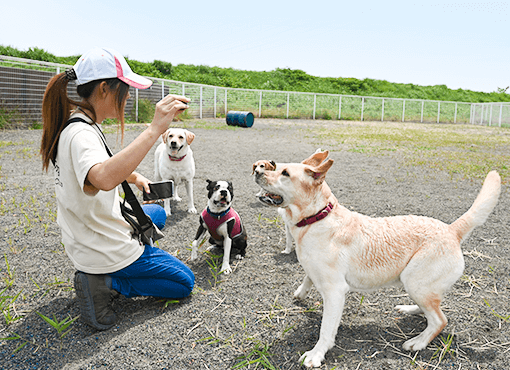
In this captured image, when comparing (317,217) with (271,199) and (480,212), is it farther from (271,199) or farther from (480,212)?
(480,212)

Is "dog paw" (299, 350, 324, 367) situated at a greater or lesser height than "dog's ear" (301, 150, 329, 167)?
lesser

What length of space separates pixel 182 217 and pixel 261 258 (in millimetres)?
1666

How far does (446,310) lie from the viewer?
2676 mm

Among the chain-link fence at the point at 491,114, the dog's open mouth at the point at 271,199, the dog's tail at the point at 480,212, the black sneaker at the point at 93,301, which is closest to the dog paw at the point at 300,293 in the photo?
the dog's open mouth at the point at 271,199

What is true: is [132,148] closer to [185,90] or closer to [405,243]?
[405,243]

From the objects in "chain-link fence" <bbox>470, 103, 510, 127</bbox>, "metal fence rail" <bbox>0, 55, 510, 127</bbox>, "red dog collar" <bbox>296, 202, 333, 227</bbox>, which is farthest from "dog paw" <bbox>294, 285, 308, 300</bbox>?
"chain-link fence" <bbox>470, 103, 510, 127</bbox>

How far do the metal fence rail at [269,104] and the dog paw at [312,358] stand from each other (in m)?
13.9

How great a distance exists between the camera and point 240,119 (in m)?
18.0

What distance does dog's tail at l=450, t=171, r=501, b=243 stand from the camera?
222 cm

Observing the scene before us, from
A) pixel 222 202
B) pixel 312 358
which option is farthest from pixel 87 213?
pixel 312 358

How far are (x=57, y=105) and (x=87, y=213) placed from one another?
27.9 inches

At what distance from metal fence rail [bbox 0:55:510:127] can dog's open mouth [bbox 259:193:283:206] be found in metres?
13.4

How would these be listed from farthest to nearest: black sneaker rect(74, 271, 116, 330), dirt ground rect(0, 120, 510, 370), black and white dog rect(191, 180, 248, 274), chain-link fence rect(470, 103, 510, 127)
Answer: chain-link fence rect(470, 103, 510, 127) → black and white dog rect(191, 180, 248, 274) → black sneaker rect(74, 271, 116, 330) → dirt ground rect(0, 120, 510, 370)

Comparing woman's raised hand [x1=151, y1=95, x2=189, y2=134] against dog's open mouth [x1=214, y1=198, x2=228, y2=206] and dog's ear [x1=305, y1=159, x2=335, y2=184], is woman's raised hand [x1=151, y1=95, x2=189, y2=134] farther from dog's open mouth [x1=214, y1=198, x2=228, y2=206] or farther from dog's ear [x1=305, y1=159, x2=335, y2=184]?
dog's open mouth [x1=214, y1=198, x2=228, y2=206]
